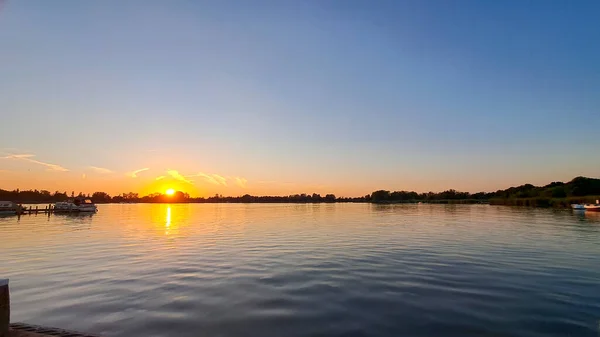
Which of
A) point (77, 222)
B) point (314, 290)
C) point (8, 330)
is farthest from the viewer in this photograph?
point (77, 222)

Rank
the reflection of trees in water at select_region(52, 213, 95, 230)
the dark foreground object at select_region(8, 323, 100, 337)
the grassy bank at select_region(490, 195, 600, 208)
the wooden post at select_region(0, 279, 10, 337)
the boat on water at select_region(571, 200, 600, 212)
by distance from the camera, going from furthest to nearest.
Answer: the grassy bank at select_region(490, 195, 600, 208) < the boat on water at select_region(571, 200, 600, 212) < the reflection of trees in water at select_region(52, 213, 95, 230) < the dark foreground object at select_region(8, 323, 100, 337) < the wooden post at select_region(0, 279, 10, 337)

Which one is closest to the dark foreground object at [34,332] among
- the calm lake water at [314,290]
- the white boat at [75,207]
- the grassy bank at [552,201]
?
the calm lake water at [314,290]

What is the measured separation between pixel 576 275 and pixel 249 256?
2349cm

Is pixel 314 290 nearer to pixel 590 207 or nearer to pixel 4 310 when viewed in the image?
pixel 4 310

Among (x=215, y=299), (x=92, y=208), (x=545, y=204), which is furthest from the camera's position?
(x=545, y=204)

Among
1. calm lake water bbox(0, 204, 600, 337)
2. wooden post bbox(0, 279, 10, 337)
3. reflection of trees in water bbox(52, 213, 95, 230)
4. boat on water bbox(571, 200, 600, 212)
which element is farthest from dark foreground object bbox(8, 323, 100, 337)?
boat on water bbox(571, 200, 600, 212)

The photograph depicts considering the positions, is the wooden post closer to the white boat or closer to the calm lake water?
the calm lake water

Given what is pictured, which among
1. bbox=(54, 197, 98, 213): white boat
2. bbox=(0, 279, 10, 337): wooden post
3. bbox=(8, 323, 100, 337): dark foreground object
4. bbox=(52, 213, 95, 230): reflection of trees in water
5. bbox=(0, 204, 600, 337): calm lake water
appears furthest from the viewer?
bbox=(54, 197, 98, 213): white boat

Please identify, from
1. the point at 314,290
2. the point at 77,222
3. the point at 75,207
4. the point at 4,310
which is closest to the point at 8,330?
the point at 4,310

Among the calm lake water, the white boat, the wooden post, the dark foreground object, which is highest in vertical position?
the white boat

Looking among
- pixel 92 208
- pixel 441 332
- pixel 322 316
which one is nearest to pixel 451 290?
pixel 441 332

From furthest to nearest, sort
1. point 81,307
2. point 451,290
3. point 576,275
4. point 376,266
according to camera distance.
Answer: point 376,266, point 576,275, point 451,290, point 81,307

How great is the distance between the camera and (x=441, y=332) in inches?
503

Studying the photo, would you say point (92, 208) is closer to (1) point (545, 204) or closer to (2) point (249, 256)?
(2) point (249, 256)
